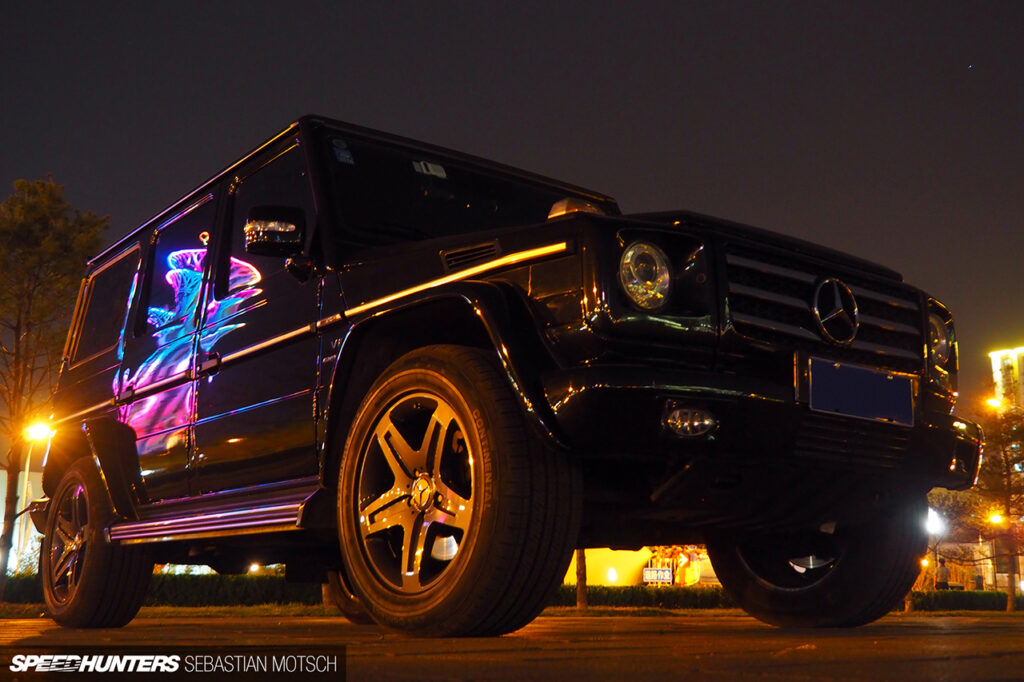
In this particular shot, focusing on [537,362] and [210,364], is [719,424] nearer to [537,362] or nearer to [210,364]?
[537,362]

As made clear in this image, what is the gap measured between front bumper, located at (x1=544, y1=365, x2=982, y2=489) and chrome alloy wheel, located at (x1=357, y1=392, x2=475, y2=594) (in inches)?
17.0

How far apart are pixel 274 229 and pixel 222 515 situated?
1244 millimetres

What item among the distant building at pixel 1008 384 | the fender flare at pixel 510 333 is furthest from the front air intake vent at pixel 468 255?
the distant building at pixel 1008 384

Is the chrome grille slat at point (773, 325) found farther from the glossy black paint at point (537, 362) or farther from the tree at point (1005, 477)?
the tree at point (1005, 477)

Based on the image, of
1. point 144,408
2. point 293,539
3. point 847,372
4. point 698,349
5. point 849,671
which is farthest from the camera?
point 144,408

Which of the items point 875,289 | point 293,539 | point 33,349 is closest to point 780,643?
point 875,289

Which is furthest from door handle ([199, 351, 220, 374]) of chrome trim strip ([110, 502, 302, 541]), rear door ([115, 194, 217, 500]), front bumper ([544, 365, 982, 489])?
front bumper ([544, 365, 982, 489])

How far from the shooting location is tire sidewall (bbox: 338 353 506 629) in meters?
3.20

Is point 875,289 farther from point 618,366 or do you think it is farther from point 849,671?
point 849,671

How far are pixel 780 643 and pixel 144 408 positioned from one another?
3.70 meters

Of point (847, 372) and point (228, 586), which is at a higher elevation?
point (847, 372)

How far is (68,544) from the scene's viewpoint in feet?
20.3

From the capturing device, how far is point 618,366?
3264mm

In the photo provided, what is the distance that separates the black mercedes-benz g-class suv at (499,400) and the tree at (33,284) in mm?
12852
